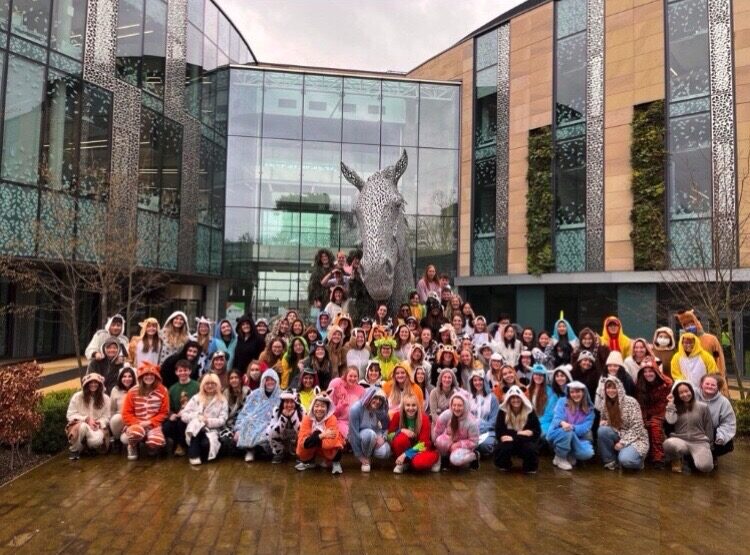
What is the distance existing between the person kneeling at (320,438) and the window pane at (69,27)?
672 inches

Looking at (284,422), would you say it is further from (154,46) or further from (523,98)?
(523,98)

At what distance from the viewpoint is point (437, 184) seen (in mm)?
25641

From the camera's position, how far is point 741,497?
5262 millimetres

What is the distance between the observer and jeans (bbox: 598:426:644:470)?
604 cm

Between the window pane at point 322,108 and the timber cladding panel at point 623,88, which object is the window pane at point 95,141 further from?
the timber cladding panel at point 623,88

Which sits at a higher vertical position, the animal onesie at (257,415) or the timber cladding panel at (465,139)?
the timber cladding panel at (465,139)

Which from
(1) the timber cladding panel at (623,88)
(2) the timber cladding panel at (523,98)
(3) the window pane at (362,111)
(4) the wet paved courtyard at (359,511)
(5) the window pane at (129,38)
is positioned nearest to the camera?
(4) the wet paved courtyard at (359,511)

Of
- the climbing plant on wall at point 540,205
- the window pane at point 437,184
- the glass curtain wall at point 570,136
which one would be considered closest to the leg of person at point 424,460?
the glass curtain wall at point 570,136

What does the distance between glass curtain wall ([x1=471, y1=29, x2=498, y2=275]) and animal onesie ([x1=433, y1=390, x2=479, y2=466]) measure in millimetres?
18104

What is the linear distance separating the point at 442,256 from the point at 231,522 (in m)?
21.8

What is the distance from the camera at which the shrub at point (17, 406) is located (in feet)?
18.7

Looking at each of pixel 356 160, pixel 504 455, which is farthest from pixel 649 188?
pixel 504 455

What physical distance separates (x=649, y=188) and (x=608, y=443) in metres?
15.0

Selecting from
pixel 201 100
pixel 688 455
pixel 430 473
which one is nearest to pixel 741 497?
pixel 688 455
